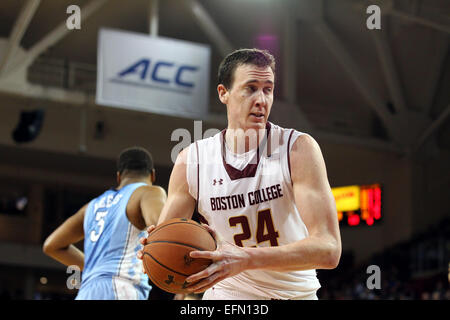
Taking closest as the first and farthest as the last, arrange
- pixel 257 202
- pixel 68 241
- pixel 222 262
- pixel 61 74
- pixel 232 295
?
pixel 222 262
pixel 257 202
pixel 232 295
pixel 68 241
pixel 61 74

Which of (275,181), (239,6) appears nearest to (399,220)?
(239,6)

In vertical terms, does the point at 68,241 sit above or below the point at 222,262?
above

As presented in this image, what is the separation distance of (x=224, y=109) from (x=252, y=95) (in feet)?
48.8

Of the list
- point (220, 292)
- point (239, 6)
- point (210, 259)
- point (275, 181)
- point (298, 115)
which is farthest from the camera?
point (239, 6)

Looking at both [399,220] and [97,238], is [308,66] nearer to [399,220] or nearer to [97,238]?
[399,220]

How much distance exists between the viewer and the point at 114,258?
5.14 meters

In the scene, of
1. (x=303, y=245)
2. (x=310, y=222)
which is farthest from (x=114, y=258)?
(x=303, y=245)

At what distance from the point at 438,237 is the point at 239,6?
7.65 m

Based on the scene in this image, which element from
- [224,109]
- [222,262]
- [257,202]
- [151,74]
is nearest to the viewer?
[222,262]

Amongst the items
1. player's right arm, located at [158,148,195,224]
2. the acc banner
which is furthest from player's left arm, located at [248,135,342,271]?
the acc banner

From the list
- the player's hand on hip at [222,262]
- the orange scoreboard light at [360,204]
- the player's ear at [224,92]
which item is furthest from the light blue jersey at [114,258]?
the orange scoreboard light at [360,204]

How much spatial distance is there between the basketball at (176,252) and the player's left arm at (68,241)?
2.44 meters

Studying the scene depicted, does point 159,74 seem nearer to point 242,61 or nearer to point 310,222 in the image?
point 242,61

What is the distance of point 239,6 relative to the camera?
18953mm
